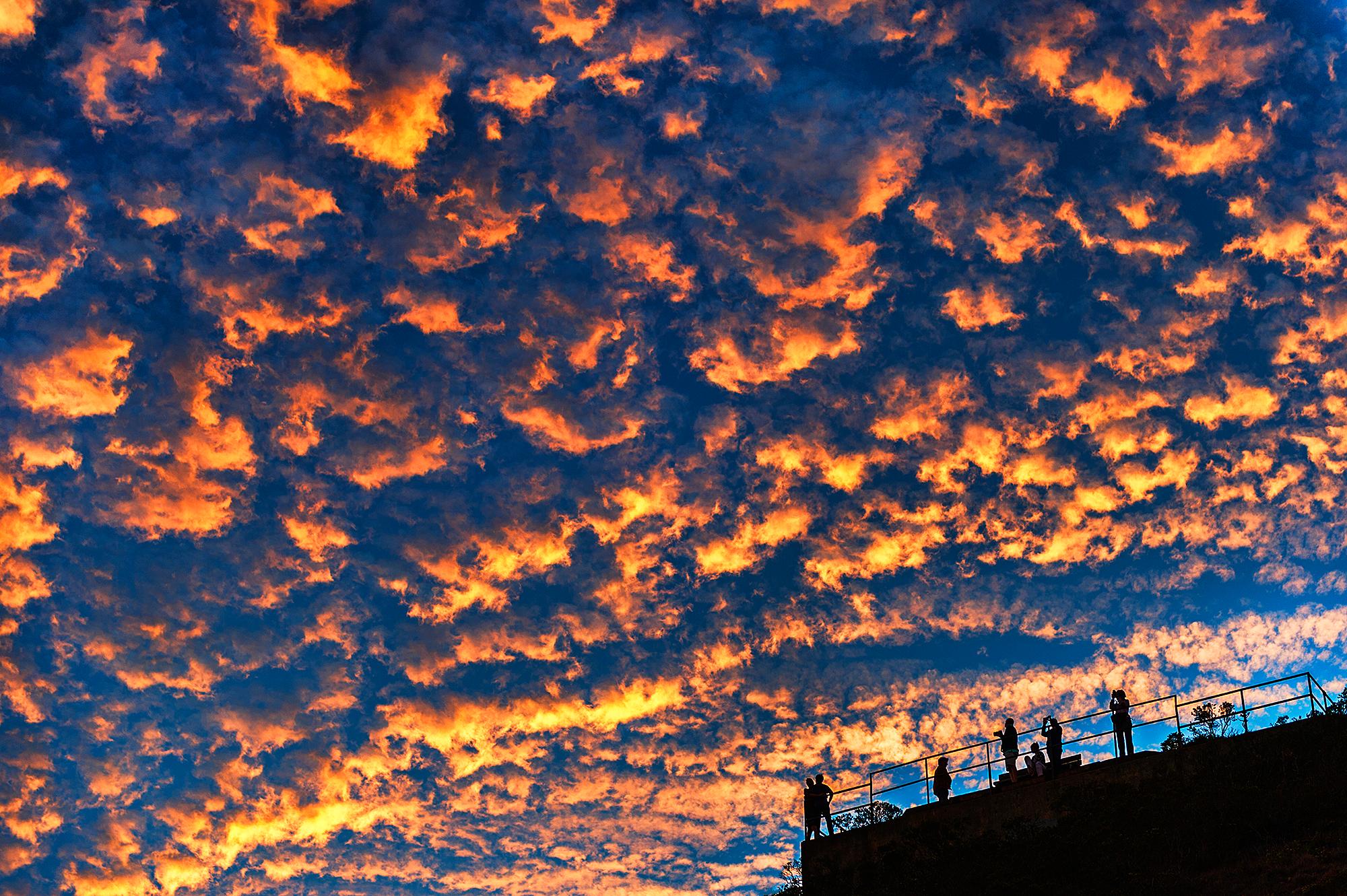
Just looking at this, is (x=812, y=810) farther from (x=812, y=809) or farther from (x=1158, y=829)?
(x=1158, y=829)

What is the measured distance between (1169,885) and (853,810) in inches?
461

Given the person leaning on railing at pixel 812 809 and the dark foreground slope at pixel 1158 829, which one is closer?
the dark foreground slope at pixel 1158 829

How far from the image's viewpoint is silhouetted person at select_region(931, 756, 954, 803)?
33000 millimetres

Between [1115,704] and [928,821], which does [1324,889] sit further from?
[928,821]

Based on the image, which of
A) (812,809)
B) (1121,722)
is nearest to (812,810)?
(812,809)

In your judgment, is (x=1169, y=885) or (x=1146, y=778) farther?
(x=1146, y=778)

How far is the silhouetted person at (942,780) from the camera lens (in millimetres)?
33000

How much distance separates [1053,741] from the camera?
31047mm

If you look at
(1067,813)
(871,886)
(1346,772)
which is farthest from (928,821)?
(1346,772)

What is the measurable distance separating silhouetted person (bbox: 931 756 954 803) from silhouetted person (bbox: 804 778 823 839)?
3.50 m

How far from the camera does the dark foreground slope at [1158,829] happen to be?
24000 millimetres

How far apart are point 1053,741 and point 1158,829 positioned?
16.2 feet

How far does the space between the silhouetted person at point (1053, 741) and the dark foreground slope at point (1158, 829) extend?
0.59 m

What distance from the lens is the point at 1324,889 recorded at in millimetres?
21297
